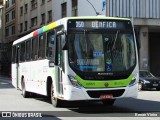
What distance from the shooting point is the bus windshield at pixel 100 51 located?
13.2 metres

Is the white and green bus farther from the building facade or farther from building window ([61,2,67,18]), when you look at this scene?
the building facade

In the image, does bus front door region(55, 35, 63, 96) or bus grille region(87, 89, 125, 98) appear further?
bus front door region(55, 35, 63, 96)

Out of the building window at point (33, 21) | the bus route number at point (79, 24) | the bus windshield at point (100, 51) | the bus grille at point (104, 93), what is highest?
the building window at point (33, 21)

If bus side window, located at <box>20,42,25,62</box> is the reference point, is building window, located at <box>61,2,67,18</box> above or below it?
above

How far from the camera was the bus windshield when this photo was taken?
521 inches

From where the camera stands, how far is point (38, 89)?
1752 cm

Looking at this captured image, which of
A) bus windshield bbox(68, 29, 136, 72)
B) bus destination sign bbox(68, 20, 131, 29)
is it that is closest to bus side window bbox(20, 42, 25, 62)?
bus destination sign bbox(68, 20, 131, 29)

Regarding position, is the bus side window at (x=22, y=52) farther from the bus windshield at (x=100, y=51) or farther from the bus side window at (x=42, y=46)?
the bus windshield at (x=100, y=51)

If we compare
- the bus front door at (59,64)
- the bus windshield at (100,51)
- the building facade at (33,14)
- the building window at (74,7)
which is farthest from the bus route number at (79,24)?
the building facade at (33,14)

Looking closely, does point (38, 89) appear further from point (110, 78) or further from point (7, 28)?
point (7, 28)

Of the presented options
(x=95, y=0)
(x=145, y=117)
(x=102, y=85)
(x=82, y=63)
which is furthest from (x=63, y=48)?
(x=95, y=0)

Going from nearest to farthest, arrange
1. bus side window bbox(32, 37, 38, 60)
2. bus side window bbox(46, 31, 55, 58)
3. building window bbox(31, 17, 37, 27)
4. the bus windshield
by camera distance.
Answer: the bus windshield
bus side window bbox(46, 31, 55, 58)
bus side window bbox(32, 37, 38, 60)
building window bbox(31, 17, 37, 27)

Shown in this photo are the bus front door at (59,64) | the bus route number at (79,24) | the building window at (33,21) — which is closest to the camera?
the bus route number at (79,24)

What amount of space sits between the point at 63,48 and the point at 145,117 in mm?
3404
